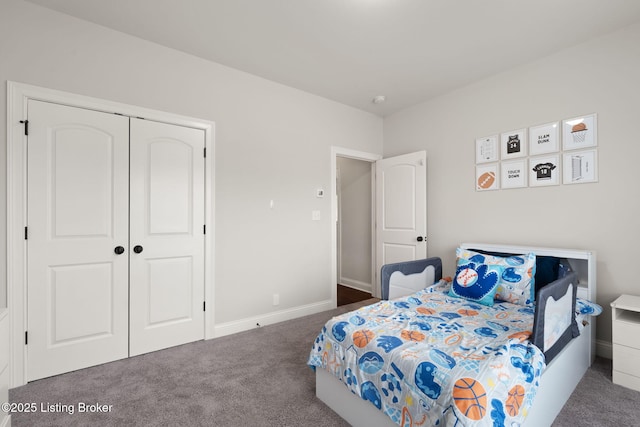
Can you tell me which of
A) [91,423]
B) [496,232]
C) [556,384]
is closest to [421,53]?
[496,232]

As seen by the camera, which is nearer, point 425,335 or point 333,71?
point 425,335

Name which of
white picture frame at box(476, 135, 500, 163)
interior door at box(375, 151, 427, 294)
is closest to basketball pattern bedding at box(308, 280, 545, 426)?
interior door at box(375, 151, 427, 294)

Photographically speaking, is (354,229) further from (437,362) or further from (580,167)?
(437,362)

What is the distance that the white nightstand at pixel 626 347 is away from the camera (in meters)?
1.97

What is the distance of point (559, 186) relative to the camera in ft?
8.81

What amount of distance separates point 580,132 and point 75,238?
4270mm

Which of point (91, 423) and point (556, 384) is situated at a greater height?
point (556, 384)

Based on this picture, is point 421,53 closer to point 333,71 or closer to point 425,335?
point 333,71

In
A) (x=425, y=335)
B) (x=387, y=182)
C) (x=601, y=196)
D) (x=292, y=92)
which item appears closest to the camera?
(x=425, y=335)

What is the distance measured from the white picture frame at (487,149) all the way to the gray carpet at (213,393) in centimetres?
201

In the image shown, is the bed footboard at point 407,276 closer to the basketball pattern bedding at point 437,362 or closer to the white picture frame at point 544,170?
the basketball pattern bedding at point 437,362

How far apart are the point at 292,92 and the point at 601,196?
3126 millimetres

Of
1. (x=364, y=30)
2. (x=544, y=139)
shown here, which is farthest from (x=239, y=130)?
(x=544, y=139)

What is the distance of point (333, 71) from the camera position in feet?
9.96
